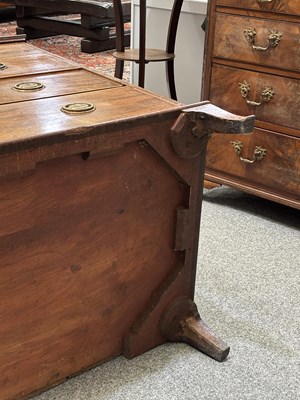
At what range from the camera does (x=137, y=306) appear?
150 cm

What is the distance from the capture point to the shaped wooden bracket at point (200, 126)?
129cm

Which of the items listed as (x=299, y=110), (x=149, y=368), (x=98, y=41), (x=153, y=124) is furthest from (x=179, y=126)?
(x=98, y=41)

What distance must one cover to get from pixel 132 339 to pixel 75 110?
23.5 inches

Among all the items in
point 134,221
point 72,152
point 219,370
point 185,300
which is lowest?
point 219,370

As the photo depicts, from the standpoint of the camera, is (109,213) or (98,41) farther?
(98,41)

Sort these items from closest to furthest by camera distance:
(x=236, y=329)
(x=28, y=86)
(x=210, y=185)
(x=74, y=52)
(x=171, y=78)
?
1. (x=28, y=86)
2. (x=236, y=329)
3. (x=210, y=185)
4. (x=171, y=78)
5. (x=74, y=52)

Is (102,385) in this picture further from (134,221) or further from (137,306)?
(134,221)

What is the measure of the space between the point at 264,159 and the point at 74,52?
10.4 ft

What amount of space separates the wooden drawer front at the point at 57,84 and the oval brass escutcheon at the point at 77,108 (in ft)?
0.42

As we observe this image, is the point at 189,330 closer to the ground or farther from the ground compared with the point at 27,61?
closer to the ground

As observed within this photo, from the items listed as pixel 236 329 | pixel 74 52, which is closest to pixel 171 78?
pixel 236 329

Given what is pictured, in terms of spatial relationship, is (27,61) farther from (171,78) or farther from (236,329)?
(171,78)

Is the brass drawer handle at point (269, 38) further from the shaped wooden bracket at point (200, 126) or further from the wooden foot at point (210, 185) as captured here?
the shaped wooden bracket at point (200, 126)

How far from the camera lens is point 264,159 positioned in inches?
87.3
